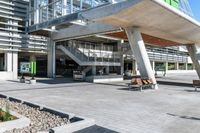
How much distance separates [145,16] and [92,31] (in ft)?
27.5

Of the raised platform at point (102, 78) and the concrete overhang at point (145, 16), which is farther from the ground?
the concrete overhang at point (145, 16)

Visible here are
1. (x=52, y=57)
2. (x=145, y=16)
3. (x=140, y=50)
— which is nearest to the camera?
(x=145, y=16)

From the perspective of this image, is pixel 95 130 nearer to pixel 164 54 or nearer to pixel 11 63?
pixel 11 63

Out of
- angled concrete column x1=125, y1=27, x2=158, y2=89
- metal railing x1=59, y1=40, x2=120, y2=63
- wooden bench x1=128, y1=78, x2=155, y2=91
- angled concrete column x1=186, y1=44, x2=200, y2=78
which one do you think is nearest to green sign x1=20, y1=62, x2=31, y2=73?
metal railing x1=59, y1=40, x2=120, y2=63

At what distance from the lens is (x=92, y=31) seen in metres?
23.1

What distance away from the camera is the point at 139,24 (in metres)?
17.5

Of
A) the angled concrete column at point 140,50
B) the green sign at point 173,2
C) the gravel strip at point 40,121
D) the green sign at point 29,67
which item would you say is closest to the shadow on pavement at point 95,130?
the gravel strip at point 40,121

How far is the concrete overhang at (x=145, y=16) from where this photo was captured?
13.9 meters

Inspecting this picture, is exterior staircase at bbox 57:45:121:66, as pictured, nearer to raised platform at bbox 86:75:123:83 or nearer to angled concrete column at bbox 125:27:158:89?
raised platform at bbox 86:75:123:83

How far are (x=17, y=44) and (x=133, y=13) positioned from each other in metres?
16.0

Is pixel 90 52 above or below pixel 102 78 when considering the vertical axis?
above

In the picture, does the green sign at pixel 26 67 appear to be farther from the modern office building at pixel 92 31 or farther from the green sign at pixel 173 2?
the green sign at pixel 173 2

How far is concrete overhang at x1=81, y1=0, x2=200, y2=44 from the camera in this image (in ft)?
45.7

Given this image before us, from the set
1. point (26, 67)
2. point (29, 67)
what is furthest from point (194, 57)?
point (26, 67)
